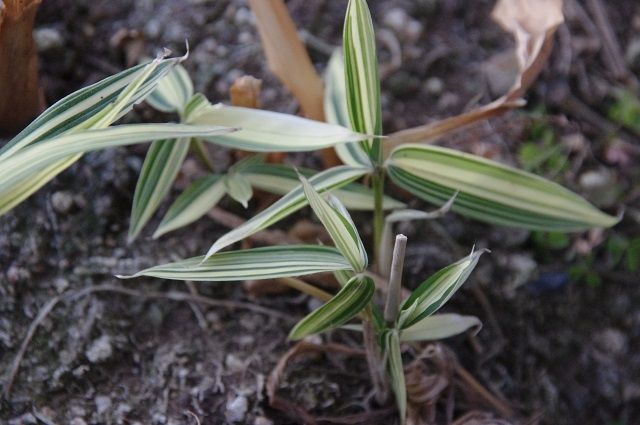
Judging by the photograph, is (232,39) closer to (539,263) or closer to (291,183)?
(291,183)

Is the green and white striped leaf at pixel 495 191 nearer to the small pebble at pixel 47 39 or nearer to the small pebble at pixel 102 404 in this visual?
the small pebble at pixel 102 404

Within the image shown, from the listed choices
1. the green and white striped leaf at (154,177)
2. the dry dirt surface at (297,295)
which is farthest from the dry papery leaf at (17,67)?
the green and white striped leaf at (154,177)

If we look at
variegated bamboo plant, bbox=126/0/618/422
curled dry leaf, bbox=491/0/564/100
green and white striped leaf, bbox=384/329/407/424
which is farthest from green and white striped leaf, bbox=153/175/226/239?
curled dry leaf, bbox=491/0/564/100

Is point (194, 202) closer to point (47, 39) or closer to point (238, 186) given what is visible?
point (238, 186)

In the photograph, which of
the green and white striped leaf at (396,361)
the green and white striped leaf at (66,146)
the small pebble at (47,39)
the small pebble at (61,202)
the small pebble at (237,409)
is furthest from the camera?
the small pebble at (47,39)

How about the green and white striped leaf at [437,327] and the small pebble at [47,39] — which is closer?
the green and white striped leaf at [437,327]

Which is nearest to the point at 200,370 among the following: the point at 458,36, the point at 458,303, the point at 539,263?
the point at 458,303
